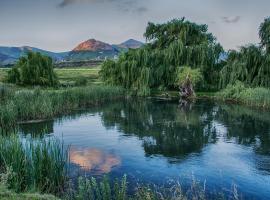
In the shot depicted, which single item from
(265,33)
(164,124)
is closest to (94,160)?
(164,124)

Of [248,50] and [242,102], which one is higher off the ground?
[248,50]

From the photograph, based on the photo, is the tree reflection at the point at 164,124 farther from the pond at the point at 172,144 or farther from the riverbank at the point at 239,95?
the riverbank at the point at 239,95

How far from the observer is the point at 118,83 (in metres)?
51.0

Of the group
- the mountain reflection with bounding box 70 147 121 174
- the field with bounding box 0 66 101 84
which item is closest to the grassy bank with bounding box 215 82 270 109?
the mountain reflection with bounding box 70 147 121 174

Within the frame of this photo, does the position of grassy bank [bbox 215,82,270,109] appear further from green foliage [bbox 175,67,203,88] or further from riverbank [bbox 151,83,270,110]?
green foliage [bbox 175,67,203,88]

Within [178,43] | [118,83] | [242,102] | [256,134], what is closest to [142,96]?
[118,83]

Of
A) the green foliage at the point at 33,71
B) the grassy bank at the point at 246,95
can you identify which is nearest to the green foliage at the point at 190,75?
the grassy bank at the point at 246,95

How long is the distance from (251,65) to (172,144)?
2540 cm

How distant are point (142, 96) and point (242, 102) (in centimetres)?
1335

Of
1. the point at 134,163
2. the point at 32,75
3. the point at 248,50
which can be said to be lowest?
the point at 134,163

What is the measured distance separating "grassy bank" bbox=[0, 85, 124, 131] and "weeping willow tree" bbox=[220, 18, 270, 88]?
15.6 meters

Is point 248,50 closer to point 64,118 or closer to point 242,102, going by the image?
point 242,102

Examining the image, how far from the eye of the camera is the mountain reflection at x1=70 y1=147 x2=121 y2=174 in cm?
1626

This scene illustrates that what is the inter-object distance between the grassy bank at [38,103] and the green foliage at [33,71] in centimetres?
741
